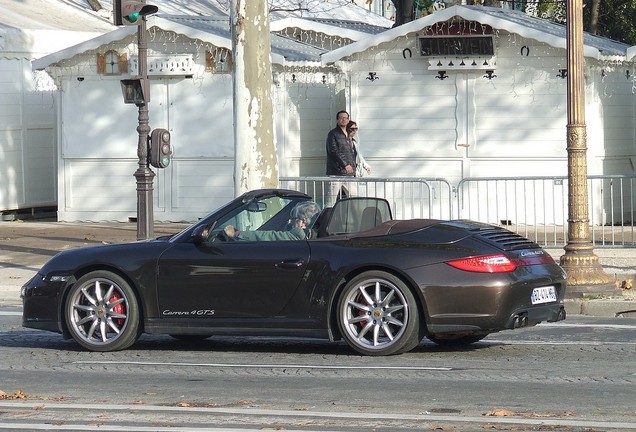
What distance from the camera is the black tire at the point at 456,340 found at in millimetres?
11188

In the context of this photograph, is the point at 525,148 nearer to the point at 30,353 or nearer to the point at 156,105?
the point at 156,105

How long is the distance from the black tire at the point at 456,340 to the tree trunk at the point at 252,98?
6.62 metres

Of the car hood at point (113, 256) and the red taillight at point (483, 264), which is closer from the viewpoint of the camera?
the red taillight at point (483, 264)

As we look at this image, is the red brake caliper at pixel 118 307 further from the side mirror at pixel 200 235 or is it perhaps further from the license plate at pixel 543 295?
the license plate at pixel 543 295

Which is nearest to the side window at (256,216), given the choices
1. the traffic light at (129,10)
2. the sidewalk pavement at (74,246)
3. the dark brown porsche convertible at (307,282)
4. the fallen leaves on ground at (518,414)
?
the dark brown porsche convertible at (307,282)

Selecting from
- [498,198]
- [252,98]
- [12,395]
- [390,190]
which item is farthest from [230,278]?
[498,198]

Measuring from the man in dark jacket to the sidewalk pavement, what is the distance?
Answer: 3.25m

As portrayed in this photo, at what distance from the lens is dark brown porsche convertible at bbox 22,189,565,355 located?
10258mm

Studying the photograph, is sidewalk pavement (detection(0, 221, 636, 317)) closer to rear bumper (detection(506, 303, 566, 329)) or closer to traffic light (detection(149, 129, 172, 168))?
traffic light (detection(149, 129, 172, 168))

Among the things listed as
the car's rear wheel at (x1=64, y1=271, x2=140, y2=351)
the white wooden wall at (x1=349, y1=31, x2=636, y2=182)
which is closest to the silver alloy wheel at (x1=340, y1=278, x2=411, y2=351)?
the car's rear wheel at (x1=64, y1=271, x2=140, y2=351)

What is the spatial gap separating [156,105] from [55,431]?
1624 cm

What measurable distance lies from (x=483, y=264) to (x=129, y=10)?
8.26m

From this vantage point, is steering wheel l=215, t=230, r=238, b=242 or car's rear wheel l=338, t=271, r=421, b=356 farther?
steering wheel l=215, t=230, r=238, b=242

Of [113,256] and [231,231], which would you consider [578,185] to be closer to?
[231,231]
